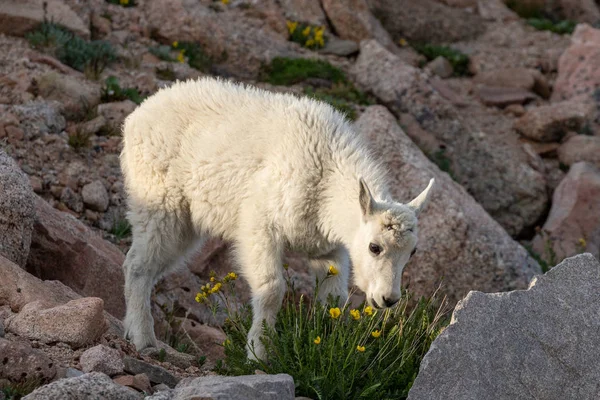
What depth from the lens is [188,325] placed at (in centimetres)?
830

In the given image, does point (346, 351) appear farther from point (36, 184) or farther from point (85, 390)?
point (36, 184)

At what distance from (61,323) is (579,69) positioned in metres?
12.2

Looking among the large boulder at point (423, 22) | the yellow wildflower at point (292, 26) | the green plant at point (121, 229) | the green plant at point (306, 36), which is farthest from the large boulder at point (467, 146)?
the green plant at point (121, 229)

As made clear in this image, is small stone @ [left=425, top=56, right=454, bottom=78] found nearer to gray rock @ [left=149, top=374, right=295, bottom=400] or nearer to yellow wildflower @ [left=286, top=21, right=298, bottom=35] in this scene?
yellow wildflower @ [left=286, top=21, right=298, bottom=35]

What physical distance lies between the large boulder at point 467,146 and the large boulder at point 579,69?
6.56 ft

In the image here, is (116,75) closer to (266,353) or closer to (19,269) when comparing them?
(19,269)

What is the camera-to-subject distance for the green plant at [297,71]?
13.6 m

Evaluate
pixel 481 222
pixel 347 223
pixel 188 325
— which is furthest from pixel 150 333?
pixel 481 222

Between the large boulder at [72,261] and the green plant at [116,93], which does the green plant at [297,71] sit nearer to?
the green plant at [116,93]

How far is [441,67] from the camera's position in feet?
52.9

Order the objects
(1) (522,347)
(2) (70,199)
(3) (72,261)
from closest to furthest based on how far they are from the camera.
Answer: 1. (1) (522,347)
2. (3) (72,261)
3. (2) (70,199)

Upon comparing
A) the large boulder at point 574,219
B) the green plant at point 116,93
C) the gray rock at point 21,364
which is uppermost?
the gray rock at point 21,364

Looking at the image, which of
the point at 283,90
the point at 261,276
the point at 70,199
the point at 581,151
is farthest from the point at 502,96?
the point at 261,276

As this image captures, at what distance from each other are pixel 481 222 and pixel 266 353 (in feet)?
16.4
